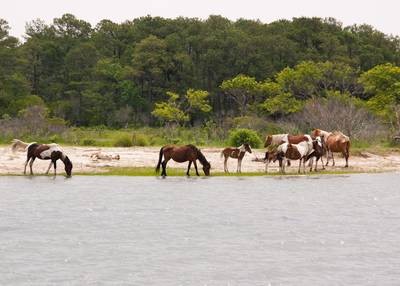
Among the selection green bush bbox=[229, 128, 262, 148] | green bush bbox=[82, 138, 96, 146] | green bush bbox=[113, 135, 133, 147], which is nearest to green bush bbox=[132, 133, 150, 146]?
green bush bbox=[113, 135, 133, 147]

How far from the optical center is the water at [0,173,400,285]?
12.2 m

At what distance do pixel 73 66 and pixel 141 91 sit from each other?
7905 millimetres

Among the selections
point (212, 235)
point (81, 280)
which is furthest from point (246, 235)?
point (81, 280)

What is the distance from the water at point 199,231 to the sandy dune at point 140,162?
9.26 feet

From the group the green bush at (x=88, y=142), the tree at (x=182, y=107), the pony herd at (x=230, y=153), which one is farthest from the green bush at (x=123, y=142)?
the tree at (x=182, y=107)

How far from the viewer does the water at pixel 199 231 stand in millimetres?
12219

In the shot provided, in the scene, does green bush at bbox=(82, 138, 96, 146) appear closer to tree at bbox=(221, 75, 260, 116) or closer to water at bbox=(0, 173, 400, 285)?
water at bbox=(0, 173, 400, 285)

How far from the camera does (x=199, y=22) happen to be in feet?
242

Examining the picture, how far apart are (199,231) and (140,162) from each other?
1392 centimetres

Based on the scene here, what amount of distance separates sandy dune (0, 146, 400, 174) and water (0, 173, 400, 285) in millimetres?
2823

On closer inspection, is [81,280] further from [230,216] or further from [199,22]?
[199,22]

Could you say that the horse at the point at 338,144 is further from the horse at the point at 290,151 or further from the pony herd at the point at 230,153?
the horse at the point at 290,151

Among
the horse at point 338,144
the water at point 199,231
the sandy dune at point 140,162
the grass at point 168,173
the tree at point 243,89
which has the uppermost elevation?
the tree at point 243,89

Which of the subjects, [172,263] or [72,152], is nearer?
[172,263]
